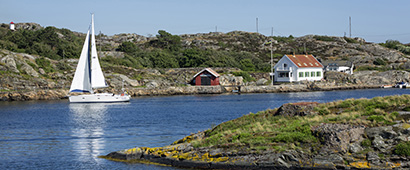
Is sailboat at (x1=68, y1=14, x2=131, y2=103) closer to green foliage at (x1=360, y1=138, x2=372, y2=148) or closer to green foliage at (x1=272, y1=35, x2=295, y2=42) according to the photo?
green foliage at (x1=360, y1=138, x2=372, y2=148)

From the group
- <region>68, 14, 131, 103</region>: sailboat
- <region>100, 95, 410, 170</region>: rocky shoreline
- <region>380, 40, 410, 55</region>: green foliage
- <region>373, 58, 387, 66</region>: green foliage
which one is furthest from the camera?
<region>380, 40, 410, 55</region>: green foliage

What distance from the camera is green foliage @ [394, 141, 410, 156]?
63.9ft

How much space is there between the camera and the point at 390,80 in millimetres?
112562

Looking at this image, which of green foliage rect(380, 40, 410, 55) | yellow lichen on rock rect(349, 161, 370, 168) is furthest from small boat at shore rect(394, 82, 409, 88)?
yellow lichen on rock rect(349, 161, 370, 168)

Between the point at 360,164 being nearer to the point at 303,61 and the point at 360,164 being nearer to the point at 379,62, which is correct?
the point at 303,61

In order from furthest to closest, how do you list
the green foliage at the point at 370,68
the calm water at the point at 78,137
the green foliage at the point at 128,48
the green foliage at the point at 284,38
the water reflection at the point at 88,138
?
1. the green foliage at the point at 284,38
2. the green foliage at the point at 128,48
3. the green foliage at the point at 370,68
4. the water reflection at the point at 88,138
5. the calm water at the point at 78,137

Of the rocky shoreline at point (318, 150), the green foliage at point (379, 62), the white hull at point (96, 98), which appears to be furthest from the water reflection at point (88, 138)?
the green foliage at point (379, 62)

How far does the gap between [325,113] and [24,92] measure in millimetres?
69226

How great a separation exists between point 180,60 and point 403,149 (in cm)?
10694

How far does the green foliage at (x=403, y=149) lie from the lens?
767 inches

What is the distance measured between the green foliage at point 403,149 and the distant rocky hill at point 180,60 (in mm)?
77054

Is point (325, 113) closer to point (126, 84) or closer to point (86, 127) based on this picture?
point (86, 127)

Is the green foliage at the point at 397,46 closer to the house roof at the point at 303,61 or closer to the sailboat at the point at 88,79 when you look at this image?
the house roof at the point at 303,61

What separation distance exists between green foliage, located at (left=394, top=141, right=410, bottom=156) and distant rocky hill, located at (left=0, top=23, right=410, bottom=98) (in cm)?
7705
